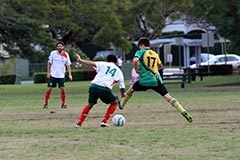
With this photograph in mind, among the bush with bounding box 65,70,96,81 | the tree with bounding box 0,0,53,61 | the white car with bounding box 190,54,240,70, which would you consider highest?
the tree with bounding box 0,0,53,61

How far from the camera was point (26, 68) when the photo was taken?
192 feet

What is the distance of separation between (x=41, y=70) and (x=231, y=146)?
47827 mm

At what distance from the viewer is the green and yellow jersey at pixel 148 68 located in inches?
590

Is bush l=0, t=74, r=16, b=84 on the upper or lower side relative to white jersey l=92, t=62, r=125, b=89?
lower

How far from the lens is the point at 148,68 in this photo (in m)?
15.0

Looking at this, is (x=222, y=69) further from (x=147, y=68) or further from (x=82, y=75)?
(x=147, y=68)

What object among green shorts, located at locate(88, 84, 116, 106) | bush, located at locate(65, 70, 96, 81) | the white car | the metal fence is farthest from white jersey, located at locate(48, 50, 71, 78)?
the metal fence

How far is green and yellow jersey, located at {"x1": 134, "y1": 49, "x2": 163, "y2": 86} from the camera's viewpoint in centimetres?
1498

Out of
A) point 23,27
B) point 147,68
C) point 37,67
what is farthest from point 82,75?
point 147,68

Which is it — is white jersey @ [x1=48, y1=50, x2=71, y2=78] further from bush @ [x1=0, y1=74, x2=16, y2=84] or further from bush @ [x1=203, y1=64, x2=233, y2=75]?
bush @ [x1=203, y1=64, x2=233, y2=75]

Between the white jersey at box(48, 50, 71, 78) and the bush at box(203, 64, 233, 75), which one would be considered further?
the bush at box(203, 64, 233, 75)

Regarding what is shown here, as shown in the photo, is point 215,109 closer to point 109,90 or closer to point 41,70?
point 109,90

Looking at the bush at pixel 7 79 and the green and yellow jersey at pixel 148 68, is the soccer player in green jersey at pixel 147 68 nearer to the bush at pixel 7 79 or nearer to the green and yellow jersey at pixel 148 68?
the green and yellow jersey at pixel 148 68

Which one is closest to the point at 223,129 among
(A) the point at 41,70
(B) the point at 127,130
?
(B) the point at 127,130
